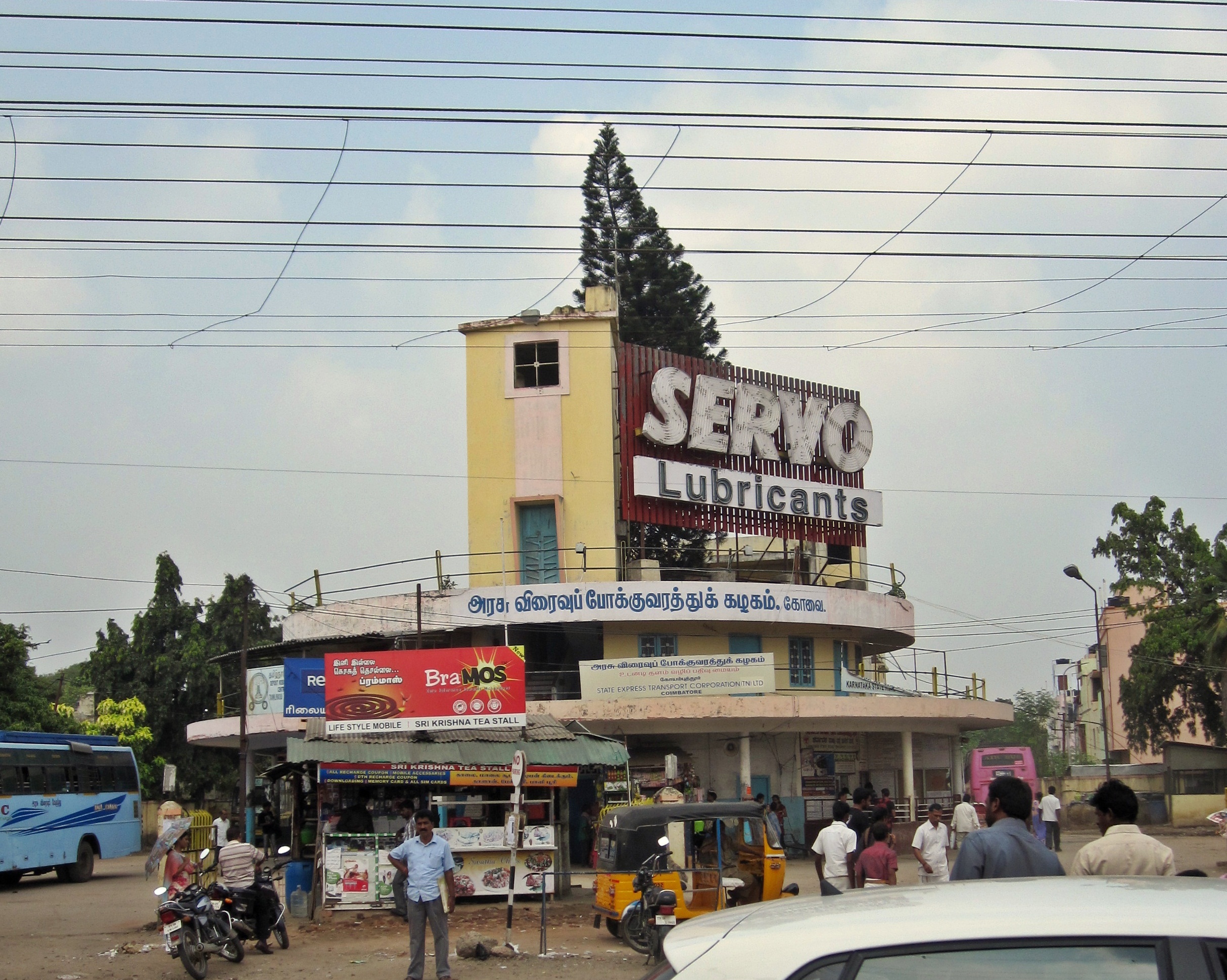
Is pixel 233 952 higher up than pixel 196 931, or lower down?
lower down

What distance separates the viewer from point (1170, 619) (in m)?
43.3

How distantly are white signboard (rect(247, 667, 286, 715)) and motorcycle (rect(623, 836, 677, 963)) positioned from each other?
55.8ft

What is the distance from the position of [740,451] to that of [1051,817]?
12.1 metres

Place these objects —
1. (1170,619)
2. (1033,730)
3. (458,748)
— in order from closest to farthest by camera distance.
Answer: (458,748) < (1170,619) < (1033,730)

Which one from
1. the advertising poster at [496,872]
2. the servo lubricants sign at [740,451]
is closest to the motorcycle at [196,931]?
the advertising poster at [496,872]

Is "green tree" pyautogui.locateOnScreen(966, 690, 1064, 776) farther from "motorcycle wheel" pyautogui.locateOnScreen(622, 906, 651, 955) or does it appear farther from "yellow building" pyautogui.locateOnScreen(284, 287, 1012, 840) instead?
"motorcycle wheel" pyautogui.locateOnScreen(622, 906, 651, 955)

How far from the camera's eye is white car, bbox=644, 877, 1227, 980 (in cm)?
331

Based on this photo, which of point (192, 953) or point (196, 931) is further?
point (196, 931)

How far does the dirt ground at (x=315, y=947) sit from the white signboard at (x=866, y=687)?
9.67 m

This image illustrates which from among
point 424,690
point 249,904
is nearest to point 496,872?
point 424,690

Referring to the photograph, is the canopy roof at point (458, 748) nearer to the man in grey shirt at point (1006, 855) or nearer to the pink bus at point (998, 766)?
the man in grey shirt at point (1006, 855)

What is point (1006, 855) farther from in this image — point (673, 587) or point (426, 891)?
point (673, 587)

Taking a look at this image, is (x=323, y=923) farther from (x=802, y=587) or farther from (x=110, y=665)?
(x=110, y=665)

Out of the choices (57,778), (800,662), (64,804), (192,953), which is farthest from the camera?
(800,662)
